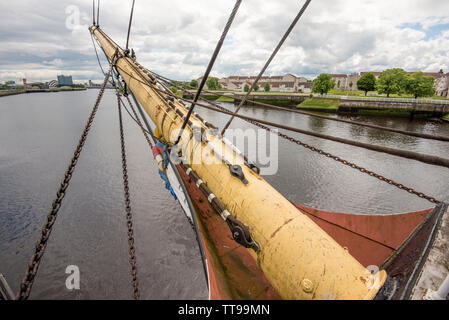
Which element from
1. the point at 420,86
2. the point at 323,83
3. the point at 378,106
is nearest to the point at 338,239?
the point at 378,106

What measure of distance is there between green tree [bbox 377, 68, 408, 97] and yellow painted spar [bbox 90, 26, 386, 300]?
65.9 metres

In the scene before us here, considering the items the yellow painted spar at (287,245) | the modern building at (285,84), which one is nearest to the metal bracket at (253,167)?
the yellow painted spar at (287,245)

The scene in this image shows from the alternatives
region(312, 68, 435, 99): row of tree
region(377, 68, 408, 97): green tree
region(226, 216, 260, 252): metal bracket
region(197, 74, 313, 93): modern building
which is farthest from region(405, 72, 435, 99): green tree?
region(226, 216, 260, 252): metal bracket

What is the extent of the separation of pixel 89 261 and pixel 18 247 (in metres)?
3.34

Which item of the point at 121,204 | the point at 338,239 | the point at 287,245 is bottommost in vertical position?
the point at 121,204

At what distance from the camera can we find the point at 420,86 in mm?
48344

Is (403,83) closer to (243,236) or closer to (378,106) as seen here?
(378,106)

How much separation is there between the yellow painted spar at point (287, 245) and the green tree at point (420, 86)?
65.7m

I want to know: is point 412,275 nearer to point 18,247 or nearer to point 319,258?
point 319,258

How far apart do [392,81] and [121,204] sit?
215 feet

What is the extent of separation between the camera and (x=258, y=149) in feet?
68.4

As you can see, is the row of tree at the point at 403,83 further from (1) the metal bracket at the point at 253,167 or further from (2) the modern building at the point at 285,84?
(1) the metal bracket at the point at 253,167

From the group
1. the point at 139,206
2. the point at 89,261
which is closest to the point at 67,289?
the point at 89,261

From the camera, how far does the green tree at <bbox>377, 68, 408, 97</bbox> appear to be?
5116cm
